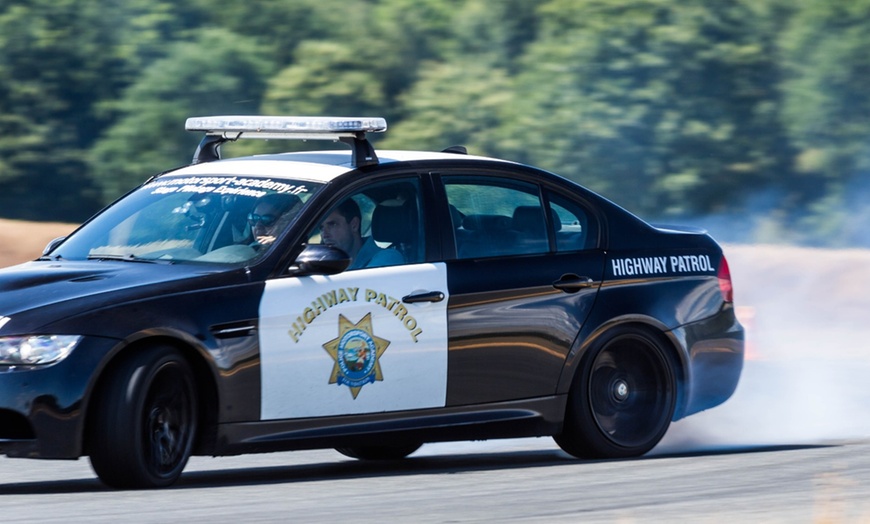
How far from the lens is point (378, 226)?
7.77m

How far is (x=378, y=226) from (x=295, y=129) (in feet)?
2.12

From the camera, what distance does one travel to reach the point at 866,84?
30.6 meters

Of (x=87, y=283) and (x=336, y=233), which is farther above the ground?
(x=336, y=233)

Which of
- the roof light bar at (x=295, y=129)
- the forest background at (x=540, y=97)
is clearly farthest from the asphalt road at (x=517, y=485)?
the forest background at (x=540, y=97)

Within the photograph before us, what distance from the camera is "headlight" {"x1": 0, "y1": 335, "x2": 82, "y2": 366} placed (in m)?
6.45

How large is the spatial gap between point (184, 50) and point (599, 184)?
8879 mm

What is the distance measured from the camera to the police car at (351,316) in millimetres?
6613

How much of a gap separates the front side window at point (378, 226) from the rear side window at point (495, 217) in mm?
225

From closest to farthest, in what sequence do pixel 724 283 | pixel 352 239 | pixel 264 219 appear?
1. pixel 264 219
2. pixel 352 239
3. pixel 724 283

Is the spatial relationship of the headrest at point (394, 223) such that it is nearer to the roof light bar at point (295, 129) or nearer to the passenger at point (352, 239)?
the passenger at point (352, 239)

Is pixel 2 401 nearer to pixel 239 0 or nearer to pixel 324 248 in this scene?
pixel 324 248

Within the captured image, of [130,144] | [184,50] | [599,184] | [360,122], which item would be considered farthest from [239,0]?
[360,122]

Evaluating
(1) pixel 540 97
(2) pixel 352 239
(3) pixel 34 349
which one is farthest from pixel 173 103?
(3) pixel 34 349

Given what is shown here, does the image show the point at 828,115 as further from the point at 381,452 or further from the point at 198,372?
the point at 198,372
